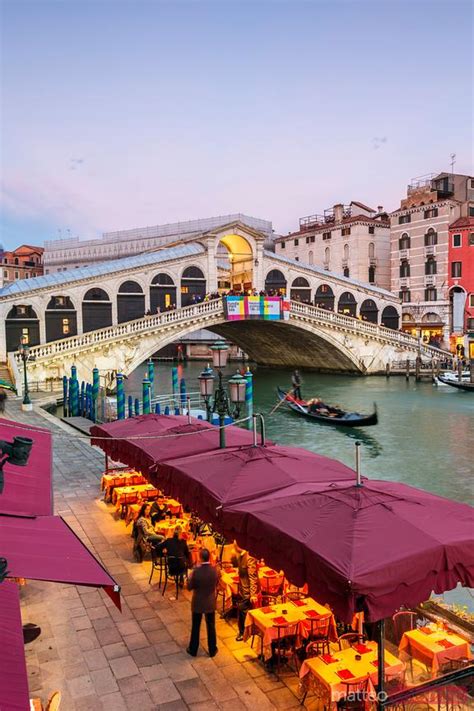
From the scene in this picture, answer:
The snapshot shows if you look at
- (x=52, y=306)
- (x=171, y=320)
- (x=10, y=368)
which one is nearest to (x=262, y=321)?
(x=171, y=320)

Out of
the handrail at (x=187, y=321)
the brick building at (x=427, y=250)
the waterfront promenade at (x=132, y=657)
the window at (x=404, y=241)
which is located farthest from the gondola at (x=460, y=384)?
the waterfront promenade at (x=132, y=657)

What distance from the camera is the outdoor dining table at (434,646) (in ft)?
17.3

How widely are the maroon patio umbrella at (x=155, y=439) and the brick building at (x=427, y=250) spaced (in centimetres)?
3679

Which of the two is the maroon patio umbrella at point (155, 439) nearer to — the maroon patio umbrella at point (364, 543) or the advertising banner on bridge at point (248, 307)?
the maroon patio umbrella at point (364, 543)

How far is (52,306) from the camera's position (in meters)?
32.8

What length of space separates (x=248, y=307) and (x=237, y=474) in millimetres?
→ 28744

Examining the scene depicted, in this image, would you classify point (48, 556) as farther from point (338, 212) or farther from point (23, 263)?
point (23, 263)

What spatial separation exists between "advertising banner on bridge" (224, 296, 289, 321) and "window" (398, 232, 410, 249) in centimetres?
1467

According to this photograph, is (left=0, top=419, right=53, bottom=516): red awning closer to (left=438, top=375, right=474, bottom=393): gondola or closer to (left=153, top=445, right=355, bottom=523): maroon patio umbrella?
(left=153, top=445, right=355, bottom=523): maroon patio umbrella

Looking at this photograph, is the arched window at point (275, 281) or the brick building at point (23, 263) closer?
the arched window at point (275, 281)

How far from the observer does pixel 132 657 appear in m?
5.84

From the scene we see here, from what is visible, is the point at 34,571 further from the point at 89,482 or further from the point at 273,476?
the point at 89,482

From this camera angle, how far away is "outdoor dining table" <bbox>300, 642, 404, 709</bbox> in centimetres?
479

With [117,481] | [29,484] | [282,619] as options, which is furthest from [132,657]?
[117,481]
